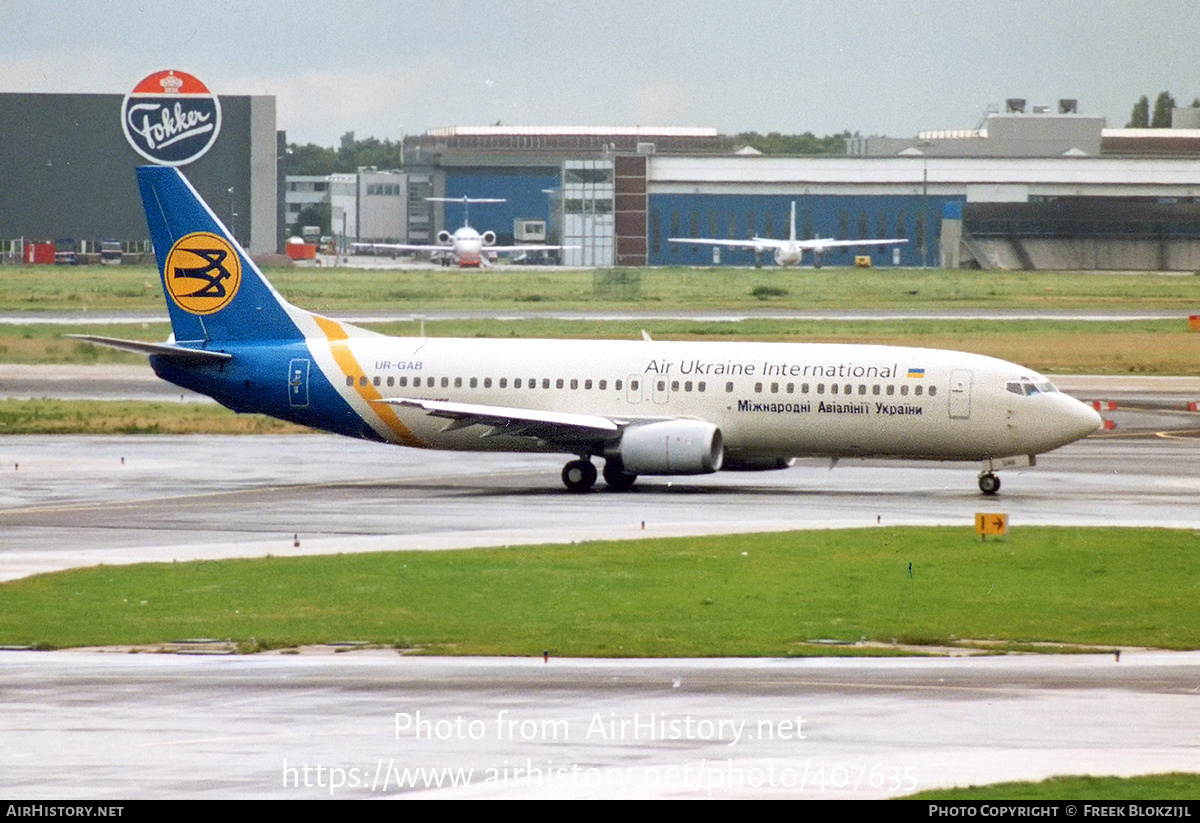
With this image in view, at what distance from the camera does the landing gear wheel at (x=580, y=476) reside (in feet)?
149

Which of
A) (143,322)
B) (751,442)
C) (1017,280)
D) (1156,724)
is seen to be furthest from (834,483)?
(1017,280)

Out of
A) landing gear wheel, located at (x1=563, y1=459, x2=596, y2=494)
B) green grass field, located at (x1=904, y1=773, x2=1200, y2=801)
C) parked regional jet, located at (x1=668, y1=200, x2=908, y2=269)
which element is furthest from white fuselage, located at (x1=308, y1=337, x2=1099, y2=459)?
parked regional jet, located at (x1=668, y1=200, x2=908, y2=269)

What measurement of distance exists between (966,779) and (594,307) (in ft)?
307

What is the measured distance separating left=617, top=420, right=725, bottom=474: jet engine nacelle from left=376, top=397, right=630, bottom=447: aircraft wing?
2.39 ft

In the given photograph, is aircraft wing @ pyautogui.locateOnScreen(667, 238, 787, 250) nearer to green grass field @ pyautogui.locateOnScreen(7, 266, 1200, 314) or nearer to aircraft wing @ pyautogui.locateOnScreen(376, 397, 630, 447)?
green grass field @ pyautogui.locateOnScreen(7, 266, 1200, 314)

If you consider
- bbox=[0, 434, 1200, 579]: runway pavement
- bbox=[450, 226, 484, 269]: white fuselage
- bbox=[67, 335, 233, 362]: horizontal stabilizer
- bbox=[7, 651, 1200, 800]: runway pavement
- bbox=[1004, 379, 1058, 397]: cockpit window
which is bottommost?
bbox=[0, 434, 1200, 579]: runway pavement

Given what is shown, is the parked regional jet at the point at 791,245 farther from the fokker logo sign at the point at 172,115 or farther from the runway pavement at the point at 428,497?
the runway pavement at the point at 428,497

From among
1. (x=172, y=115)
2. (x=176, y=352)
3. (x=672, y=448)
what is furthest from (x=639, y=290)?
(x=672, y=448)

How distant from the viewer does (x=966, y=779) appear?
1748cm

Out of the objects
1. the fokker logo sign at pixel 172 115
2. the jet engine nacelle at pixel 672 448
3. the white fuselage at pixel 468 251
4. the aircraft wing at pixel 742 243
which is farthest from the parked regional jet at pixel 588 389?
the aircraft wing at pixel 742 243

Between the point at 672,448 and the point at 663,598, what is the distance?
1513 cm

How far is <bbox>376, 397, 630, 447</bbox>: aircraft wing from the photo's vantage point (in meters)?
44.6

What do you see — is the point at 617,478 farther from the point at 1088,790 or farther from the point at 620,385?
the point at 1088,790

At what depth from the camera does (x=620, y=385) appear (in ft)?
152
